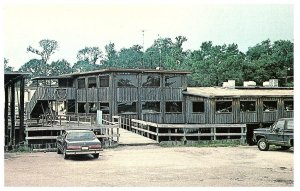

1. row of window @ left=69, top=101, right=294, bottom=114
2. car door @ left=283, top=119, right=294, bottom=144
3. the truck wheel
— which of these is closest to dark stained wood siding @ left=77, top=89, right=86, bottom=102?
row of window @ left=69, top=101, right=294, bottom=114

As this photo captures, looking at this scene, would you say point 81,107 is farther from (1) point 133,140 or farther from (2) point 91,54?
(2) point 91,54

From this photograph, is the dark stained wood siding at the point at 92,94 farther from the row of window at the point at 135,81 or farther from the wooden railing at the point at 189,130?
the wooden railing at the point at 189,130

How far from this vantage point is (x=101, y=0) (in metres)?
14.6

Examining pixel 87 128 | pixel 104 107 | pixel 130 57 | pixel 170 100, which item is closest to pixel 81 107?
pixel 104 107

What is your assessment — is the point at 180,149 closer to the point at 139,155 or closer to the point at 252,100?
the point at 139,155

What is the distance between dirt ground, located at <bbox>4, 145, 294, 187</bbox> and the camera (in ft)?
44.5

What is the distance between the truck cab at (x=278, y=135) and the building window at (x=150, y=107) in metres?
14.0

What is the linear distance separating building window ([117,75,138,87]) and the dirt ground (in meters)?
13.2

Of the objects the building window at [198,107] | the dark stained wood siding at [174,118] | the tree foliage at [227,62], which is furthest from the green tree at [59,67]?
the building window at [198,107]

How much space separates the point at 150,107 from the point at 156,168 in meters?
18.8

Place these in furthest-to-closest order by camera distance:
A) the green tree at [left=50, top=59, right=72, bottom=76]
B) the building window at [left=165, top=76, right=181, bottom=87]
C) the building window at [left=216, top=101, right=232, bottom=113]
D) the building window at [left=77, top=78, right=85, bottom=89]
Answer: the green tree at [left=50, top=59, right=72, bottom=76] → the building window at [left=77, top=78, right=85, bottom=89] → the building window at [left=165, top=76, right=181, bottom=87] → the building window at [left=216, top=101, right=232, bottom=113]

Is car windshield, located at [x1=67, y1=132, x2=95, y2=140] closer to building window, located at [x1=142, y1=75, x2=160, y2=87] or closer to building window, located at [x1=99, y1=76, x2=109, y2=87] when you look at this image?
building window, located at [x1=99, y1=76, x2=109, y2=87]

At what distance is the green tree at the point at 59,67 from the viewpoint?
98.7 m
